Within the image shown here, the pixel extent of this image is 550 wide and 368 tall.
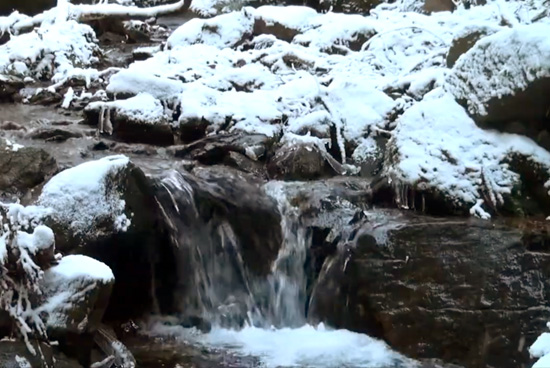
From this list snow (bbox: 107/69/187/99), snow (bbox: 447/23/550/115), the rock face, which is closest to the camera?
the rock face

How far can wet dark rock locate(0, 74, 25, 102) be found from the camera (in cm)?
822

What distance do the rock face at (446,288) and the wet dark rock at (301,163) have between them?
1149 millimetres

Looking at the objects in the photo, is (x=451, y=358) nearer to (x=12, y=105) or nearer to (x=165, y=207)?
(x=165, y=207)

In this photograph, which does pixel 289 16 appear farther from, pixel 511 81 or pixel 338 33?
pixel 511 81

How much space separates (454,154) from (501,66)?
2.48 ft

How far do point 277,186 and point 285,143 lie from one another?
702 mm

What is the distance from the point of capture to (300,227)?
220 inches

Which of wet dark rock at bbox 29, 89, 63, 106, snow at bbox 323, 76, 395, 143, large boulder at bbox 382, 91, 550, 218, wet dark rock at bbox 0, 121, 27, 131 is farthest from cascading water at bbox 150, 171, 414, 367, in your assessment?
wet dark rock at bbox 29, 89, 63, 106

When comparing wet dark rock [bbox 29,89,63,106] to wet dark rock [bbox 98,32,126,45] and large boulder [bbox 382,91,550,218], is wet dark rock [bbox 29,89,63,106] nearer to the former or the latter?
wet dark rock [bbox 98,32,126,45]

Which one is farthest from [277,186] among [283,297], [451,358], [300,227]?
[451,358]

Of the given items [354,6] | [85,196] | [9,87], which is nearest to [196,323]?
[85,196]

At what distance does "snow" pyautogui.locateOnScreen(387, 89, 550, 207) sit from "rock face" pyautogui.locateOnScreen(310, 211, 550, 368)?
1.09 feet

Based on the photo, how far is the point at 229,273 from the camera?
5.62 metres

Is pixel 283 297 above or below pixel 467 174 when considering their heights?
below
